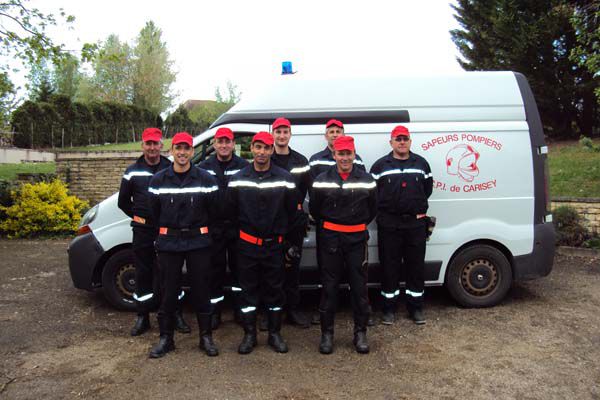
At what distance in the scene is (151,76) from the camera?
40281 mm

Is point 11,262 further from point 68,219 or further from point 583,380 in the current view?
point 583,380

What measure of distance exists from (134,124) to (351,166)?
1212 inches

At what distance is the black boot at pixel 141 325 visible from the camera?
4720mm

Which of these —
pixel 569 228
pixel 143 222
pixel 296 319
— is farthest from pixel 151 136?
pixel 569 228

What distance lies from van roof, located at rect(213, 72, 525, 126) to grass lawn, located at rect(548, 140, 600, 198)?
4848 mm

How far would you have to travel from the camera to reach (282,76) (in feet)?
17.0

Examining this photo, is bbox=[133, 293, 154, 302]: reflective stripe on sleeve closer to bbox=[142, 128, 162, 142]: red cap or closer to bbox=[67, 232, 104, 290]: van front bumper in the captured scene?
bbox=[67, 232, 104, 290]: van front bumper

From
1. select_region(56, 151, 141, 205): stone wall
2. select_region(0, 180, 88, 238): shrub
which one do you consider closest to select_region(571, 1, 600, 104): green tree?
select_region(56, 151, 141, 205): stone wall

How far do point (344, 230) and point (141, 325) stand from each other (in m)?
2.25

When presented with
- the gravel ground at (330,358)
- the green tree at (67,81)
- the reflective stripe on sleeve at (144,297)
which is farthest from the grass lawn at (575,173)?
the green tree at (67,81)

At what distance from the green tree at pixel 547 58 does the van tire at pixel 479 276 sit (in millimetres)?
11259

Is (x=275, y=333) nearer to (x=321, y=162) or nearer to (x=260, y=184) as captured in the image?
(x=260, y=184)

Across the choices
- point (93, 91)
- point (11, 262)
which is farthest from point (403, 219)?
point (93, 91)

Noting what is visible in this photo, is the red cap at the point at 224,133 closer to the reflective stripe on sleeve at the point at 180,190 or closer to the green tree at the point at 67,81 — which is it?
the reflective stripe on sleeve at the point at 180,190
